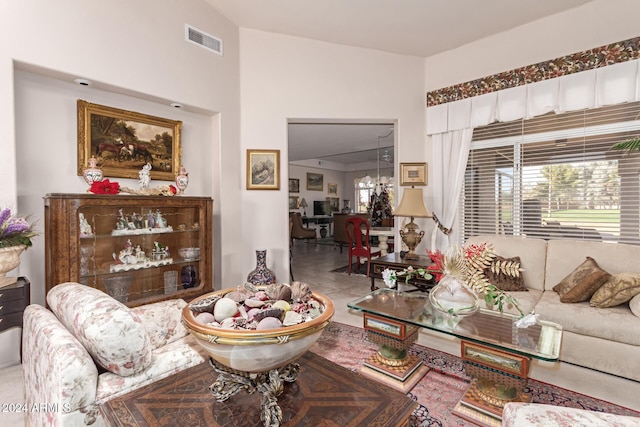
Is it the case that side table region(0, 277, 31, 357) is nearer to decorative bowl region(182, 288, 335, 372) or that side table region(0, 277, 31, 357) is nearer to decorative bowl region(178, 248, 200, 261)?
decorative bowl region(178, 248, 200, 261)

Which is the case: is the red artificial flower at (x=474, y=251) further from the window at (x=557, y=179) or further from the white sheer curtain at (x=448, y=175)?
the window at (x=557, y=179)

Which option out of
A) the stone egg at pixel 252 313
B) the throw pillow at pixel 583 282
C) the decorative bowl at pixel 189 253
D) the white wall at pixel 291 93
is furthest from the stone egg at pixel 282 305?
the white wall at pixel 291 93

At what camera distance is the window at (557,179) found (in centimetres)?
315

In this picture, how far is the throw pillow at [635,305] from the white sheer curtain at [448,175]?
1.95m

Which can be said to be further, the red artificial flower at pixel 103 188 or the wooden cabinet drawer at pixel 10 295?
the red artificial flower at pixel 103 188

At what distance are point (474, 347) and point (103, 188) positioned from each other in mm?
3134

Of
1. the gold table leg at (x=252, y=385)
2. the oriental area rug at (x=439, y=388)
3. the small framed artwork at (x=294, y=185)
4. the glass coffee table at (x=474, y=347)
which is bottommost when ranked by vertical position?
the oriental area rug at (x=439, y=388)

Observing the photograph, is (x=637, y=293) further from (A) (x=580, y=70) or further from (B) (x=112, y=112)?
(B) (x=112, y=112)

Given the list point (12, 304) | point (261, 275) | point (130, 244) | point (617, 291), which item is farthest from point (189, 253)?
point (617, 291)

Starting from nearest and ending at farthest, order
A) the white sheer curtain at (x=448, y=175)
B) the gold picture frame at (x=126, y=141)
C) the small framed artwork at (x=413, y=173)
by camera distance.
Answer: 1. the gold picture frame at (x=126, y=141)
2. the white sheer curtain at (x=448, y=175)
3. the small framed artwork at (x=413, y=173)

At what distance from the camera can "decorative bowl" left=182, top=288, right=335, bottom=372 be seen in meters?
0.98

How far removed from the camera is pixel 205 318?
113 cm

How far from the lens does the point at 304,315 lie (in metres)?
1.17

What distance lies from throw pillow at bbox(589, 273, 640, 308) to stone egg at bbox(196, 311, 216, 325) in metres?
2.87
